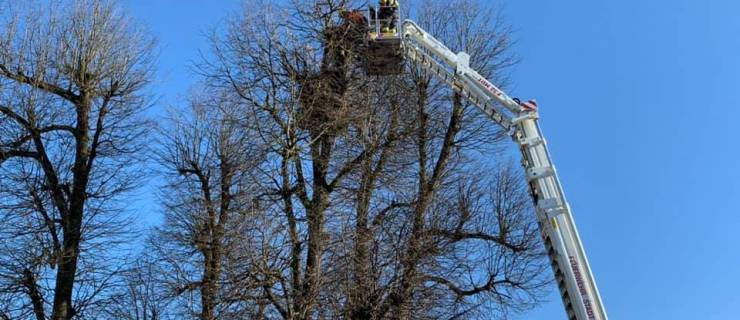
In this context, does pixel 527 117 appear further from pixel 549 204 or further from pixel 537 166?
pixel 549 204

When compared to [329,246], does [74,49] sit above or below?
above

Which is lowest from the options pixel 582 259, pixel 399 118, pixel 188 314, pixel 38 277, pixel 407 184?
pixel 582 259

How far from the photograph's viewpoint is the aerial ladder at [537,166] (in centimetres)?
962

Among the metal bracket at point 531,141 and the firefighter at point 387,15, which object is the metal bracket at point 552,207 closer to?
the metal bracket at point 531,141

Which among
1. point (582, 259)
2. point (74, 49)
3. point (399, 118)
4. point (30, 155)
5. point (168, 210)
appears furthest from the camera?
point (168, 210)

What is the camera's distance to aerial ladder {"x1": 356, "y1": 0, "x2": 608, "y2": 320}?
9625 mm

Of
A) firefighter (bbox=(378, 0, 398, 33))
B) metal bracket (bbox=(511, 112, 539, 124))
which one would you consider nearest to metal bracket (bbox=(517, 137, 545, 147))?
metal bracket (bbox=(511, 112, 539, 124))

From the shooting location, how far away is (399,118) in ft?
49.5

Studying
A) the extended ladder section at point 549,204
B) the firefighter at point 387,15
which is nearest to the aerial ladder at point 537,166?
the extended ladder section at point 549,204

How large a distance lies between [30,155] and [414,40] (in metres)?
7.32

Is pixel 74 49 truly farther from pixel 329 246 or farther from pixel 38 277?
pixel 329 246

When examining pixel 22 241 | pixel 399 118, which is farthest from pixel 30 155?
pixel 399 118

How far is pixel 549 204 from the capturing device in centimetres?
995

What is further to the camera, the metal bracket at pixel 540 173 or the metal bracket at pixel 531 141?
the metal bracket at pixel 531 141
